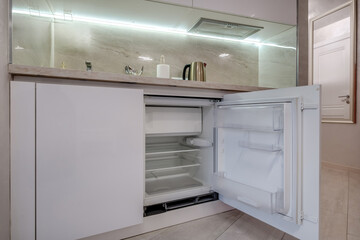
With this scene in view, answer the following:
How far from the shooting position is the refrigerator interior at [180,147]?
1.38 metres

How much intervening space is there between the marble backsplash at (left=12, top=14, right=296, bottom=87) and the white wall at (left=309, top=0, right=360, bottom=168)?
5.08 ft

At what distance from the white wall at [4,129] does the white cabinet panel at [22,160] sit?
0.02m

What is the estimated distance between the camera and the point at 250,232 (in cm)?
123

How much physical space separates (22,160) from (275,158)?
1.19 meters

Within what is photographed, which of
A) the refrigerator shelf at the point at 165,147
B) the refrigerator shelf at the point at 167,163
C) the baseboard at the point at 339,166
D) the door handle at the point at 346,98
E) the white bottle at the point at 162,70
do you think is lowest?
the baseboard at the point at 339,166

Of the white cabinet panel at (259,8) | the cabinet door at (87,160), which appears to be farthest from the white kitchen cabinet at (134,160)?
the white cabinet panel at (259,8)

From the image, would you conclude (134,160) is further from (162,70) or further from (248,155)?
(162,70)

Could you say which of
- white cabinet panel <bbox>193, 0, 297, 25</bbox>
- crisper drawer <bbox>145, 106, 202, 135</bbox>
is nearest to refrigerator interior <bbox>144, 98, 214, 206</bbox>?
crisper drawer <bbox>145, 106, 202, 135</bbox>

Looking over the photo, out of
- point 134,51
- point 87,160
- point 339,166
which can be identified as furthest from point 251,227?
point 339,166

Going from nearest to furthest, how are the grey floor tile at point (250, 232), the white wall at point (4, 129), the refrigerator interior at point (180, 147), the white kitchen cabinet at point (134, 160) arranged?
the white wall at point (4, 129), the white kitchen cabinet at point (134, 160), the grey floor tile at point (250, 232), the refrigerator interior at point (180, 147)

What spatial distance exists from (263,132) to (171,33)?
4.12 feet

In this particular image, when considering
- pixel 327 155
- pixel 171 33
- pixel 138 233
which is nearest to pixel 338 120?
pixel 327 155

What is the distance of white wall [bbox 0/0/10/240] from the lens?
0.81 metres

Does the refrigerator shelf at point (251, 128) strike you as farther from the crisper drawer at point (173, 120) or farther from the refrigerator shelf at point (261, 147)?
the crisper drawer at point (173, 120)
